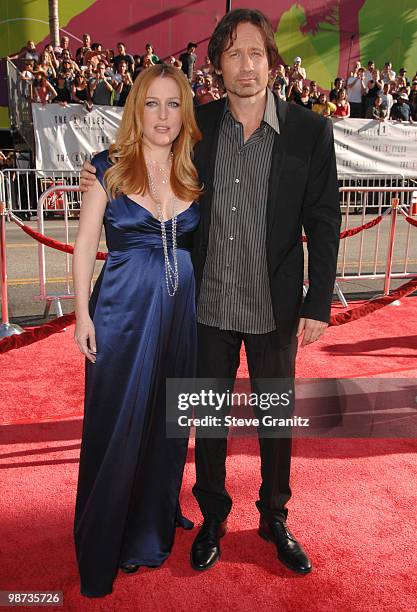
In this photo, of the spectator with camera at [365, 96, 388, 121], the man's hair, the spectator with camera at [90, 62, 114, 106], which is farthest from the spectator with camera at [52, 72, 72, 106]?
the man's hair

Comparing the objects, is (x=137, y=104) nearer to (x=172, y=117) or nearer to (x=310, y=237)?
(x=172, y=117)

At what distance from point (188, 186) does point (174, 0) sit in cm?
1969

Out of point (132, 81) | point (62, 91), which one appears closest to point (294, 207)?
point (62, 91)

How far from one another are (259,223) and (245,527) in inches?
58.8

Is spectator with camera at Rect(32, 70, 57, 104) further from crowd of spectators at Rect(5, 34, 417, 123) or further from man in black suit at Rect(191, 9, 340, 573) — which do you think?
man in black suit at Rect(191, 9, 340, 573)

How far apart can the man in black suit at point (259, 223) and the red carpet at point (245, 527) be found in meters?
0.13

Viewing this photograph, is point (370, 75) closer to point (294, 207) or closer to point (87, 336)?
point (294, 207)

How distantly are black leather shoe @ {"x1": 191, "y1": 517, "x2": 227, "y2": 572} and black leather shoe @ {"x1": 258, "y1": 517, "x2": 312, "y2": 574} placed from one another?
0.22m

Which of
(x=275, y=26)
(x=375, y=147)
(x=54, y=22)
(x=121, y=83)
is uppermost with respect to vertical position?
(x=275, y=26)

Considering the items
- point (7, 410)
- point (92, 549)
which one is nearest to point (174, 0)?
point (7, 410)

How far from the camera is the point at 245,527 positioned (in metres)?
2.87

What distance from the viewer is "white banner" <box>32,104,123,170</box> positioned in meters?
12.8

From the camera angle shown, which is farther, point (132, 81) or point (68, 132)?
point (132, 81)

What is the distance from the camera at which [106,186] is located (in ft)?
7.48
